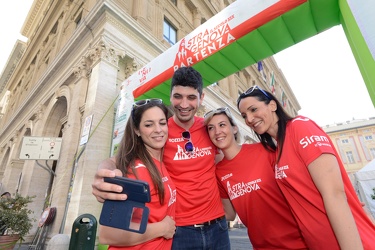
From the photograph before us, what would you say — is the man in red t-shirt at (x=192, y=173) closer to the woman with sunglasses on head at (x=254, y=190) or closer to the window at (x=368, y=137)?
the woman with sunglasses on head at (x=254, y=190)

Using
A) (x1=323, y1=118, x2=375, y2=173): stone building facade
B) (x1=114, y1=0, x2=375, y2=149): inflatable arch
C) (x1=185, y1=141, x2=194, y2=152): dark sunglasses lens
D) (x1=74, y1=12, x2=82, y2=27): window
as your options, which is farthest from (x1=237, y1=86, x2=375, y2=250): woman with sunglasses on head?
(x1=323, y1=118, x2=375, y2=173): stone building facade

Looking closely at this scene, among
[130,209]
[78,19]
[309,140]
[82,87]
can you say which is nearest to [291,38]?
[309,140]

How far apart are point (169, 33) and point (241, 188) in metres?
11.4

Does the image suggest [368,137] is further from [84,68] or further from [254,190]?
[254,190]

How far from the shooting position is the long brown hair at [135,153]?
131cm

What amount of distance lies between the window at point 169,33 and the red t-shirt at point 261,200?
10.5 metres

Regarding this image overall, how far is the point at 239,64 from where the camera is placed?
446 cm

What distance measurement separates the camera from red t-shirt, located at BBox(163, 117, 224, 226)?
1686mm

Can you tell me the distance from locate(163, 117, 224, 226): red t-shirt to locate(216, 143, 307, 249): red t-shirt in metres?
0.17

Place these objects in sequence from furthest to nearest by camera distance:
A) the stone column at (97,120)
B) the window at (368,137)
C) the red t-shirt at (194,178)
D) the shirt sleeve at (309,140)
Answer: the window at (368,137) < the stone column at (97,120) < the red t-shirt at (194,178) < the shirt sleeve at (309,140)

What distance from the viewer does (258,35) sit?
3740mm

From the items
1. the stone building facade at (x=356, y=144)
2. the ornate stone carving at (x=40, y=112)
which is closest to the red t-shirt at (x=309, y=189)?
the ornate stone carving at (x=40, y=112)

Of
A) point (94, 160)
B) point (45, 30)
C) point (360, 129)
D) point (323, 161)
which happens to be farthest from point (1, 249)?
point (360, 129)

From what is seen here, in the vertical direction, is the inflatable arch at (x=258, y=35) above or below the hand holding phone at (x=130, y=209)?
above
